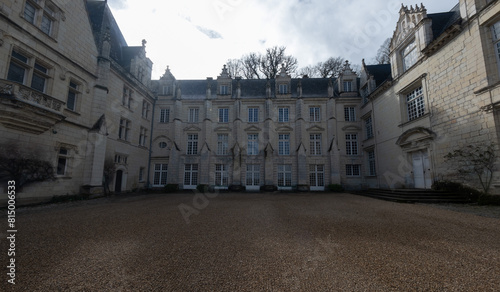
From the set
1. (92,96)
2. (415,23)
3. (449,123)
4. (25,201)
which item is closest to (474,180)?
(449,123)

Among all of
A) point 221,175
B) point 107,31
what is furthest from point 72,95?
point 221,175

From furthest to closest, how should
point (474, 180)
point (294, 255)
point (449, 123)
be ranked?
point (449, 123) → point (474, 180) → point (294, 255)

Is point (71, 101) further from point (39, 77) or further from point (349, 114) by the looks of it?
point (349, 114)

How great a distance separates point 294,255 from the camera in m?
3.21

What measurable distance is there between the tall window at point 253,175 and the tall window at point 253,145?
121 cm

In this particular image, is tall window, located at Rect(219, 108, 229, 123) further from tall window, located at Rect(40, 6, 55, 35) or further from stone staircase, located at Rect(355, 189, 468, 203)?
stone staircase, located at Rect(355, 189, 468, 203)

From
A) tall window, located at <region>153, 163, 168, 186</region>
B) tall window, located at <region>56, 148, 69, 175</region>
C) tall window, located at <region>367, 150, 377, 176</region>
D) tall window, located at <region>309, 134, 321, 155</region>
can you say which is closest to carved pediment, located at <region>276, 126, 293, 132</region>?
tall window, located at <region>309, 134, 321, 155</region>

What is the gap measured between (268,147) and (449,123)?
11.8 meters

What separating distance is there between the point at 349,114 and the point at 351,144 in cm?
293

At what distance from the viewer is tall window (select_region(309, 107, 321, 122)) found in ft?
63.9

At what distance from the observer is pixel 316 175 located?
60.4 ft

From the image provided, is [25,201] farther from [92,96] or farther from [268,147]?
A: [268,147]

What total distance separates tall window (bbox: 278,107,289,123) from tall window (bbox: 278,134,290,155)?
5.15 feet

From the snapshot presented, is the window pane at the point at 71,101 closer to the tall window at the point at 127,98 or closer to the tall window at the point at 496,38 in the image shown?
the tall window at the point at 127,98
